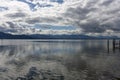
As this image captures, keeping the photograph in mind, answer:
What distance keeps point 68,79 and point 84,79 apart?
227cm

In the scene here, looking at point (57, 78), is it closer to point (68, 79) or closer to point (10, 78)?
point (68, 79)

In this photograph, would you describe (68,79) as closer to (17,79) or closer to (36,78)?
(36,78)

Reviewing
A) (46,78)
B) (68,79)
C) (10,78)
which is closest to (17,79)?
(10,78)

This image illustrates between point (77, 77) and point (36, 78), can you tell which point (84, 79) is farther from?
point (36, 78)

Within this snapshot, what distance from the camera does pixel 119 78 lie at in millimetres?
34750

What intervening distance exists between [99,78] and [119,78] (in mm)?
2913

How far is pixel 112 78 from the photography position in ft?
115

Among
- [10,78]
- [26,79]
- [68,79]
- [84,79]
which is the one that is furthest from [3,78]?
[84,79]

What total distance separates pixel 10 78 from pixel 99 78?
1296cm

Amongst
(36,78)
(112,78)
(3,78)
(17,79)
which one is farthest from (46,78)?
(112,78)

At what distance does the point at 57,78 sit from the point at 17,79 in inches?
227

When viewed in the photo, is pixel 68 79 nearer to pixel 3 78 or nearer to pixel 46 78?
Result: pixel 46 78

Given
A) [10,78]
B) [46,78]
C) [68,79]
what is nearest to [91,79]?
[68,79]

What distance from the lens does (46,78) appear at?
35.2 metres
